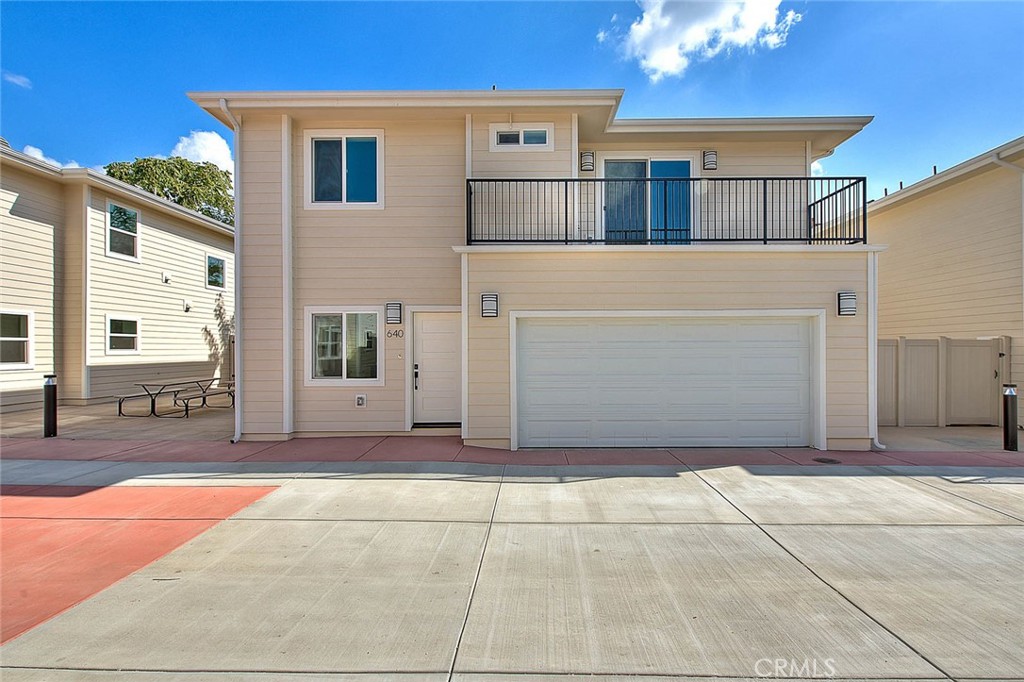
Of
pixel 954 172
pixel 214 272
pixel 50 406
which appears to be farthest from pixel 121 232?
pixel 954 172

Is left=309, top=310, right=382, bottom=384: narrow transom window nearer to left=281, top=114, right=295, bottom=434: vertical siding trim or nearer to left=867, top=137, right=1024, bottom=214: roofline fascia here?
left=281, top=114, right=295, bottom=434: vertical siding trim

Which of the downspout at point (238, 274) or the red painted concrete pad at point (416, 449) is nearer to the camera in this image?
the red painted concrete pad at point (416, 449)

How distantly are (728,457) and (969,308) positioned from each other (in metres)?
7.80

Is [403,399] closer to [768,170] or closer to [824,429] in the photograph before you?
[824,429]

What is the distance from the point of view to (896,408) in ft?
32.4

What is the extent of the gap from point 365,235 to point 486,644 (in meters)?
7.56

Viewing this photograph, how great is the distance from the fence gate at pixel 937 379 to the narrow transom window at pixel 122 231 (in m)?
18.9

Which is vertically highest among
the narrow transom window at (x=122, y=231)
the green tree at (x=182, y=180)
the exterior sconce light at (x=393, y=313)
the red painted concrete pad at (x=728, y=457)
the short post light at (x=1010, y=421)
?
the green tree at (x=182, y=180)

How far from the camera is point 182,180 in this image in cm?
2966

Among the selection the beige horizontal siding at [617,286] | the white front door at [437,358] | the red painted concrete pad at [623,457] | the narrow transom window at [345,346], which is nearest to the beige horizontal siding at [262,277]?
the narrow transom window at [345,346]

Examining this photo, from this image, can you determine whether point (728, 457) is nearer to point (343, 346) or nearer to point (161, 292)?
point (343, 346)

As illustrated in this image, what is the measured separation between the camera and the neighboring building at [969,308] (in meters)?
9.70

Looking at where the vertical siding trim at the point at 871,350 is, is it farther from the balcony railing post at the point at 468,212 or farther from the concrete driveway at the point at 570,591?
the balcony railing post at the point at 468,212

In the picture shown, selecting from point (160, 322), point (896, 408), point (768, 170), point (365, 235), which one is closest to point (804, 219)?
point (768, 170)
